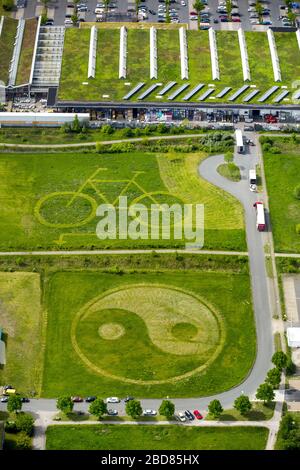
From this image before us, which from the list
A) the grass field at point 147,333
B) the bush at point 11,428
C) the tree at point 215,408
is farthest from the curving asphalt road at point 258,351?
the bush at point 11,428

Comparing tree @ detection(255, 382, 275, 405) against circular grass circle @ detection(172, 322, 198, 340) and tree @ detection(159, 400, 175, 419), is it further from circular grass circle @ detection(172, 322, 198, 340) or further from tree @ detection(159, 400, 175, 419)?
circular grass circle @ detection(172, 322, 198, 340)

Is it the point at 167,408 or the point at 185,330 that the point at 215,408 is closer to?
the point at 167,408

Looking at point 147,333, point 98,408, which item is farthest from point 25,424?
point 147,333

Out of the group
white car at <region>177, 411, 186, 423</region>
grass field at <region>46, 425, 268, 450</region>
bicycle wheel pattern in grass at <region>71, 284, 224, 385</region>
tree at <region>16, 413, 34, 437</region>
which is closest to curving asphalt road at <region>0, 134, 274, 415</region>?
white car at <region>177, 411, 186, 423</region>

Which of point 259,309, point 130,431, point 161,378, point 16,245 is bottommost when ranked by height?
point 130,431

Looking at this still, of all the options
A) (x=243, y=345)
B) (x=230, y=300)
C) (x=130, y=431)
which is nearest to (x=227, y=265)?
(x=230, y=300)

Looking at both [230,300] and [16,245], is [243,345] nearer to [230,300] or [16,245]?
[230,300]

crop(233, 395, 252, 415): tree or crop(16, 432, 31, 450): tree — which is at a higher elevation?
crop(233, 395, 252, 415): tree
